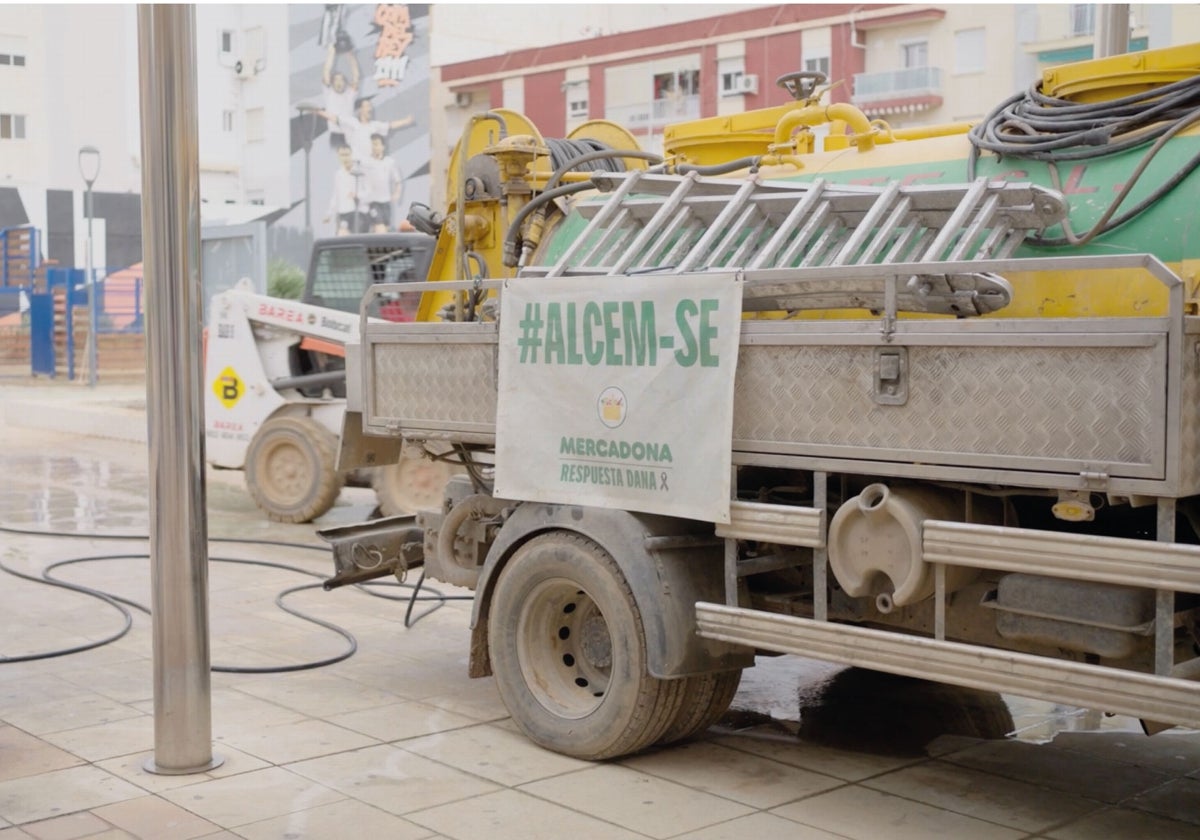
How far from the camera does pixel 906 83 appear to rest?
36719 mm

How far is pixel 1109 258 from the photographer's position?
4391 millimetres

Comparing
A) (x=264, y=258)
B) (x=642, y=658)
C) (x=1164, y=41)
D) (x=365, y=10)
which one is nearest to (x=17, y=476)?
(x=264, y=258)

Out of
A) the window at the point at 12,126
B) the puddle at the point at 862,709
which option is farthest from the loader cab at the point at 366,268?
the window at the point at 12,126

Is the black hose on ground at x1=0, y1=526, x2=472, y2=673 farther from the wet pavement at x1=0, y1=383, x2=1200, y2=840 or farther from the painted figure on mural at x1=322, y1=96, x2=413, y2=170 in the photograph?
the painted figure on mural at x1=322, y1=96, x2=413, y2=170

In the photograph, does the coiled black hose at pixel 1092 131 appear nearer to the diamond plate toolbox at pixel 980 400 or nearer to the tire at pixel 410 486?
the diamond plate toolbox at pixel 980 400

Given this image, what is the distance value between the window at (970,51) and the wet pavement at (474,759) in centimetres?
3124

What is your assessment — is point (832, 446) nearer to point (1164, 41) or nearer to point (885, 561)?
point (885, 561)

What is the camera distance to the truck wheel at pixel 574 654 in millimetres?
5656

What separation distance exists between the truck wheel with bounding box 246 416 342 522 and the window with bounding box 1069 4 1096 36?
28.5 m

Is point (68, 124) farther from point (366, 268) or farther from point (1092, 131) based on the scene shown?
point (1092, 131)

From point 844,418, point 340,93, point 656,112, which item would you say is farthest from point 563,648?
point 340,93

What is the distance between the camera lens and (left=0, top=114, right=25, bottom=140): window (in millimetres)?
51562

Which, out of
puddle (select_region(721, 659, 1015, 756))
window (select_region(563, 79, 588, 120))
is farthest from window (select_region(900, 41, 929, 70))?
puddle (select_region(721, 659, 1015, 756))

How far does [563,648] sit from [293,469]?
7.06m
